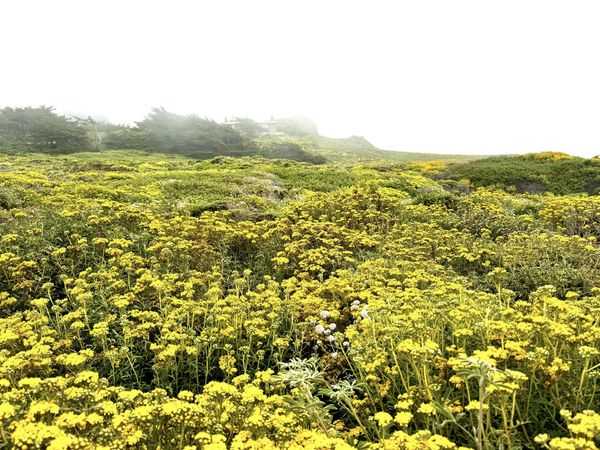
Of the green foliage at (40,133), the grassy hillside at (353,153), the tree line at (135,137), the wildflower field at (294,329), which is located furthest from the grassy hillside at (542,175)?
the green foliage at (40,133)

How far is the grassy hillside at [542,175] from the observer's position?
22859mm

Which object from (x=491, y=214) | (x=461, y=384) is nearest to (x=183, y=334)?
(x=461, y=384)

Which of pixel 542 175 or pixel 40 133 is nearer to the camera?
pixel 542 175

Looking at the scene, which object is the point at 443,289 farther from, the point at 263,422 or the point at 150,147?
the point at 150,147

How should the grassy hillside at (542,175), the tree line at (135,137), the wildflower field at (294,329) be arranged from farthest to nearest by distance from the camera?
the tree line at (135,137) → the grassy hillside at (542,175) → the wildflower field at (294,329)

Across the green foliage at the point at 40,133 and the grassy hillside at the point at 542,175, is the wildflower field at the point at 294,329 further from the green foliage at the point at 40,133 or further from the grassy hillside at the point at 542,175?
the green foliage at the point at 40,133

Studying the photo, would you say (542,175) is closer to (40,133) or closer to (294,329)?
(294,329)

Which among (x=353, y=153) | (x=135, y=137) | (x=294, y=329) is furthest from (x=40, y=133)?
(x=294, y=329)

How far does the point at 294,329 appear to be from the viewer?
6344 millimetres

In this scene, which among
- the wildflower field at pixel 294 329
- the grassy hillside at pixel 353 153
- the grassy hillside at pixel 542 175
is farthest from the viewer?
the grassy hillside at pixel 353 153

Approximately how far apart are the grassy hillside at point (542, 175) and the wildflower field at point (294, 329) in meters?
11.3

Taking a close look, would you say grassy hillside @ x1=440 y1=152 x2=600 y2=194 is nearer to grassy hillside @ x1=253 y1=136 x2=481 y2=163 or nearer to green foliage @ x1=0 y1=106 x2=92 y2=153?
grassy hillside @ x1=253 y1=136 x2=481 y2=163

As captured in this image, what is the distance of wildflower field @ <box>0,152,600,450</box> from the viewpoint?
146 inches

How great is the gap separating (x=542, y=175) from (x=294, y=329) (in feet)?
73.5
